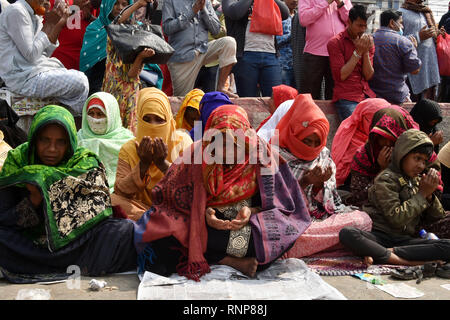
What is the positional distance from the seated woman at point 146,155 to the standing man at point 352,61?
94.3 inches

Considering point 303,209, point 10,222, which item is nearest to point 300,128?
point 303,209

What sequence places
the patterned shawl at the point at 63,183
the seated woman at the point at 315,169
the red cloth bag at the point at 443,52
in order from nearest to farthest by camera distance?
the patterned shawl at the point at 63,183 < the seated woman at the point at 315,169 < the red cloth bag at the point at 443,52

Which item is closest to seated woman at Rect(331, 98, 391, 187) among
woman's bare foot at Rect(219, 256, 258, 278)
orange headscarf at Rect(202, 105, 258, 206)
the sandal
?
the sandal

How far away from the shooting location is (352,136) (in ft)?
18.0

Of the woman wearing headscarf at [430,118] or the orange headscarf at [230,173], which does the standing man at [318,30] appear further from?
the orange headscarf at [230,173]

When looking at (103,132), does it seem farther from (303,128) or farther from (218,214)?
(303,128)

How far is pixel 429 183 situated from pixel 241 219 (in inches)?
57.1

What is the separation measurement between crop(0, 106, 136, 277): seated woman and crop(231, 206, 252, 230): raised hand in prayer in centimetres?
69

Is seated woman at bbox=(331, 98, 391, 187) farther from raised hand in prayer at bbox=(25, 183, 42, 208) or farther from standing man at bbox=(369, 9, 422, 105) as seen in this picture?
raised hand in prayer at bbox=(25, 183, 42, 208)

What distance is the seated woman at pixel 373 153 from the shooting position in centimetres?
468

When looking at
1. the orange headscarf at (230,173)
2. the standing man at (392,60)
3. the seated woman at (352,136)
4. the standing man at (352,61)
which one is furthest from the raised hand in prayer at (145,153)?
the standing man at (392,60)

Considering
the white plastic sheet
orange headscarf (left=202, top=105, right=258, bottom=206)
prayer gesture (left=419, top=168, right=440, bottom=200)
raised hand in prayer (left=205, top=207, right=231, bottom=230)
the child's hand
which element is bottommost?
the white plastic sheet

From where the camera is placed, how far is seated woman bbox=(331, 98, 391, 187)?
5344mm

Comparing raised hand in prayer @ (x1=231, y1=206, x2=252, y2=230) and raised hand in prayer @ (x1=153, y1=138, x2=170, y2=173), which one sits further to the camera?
raised hand in prayer @ (x1=153, y1=138, x2=170, y2=173)
